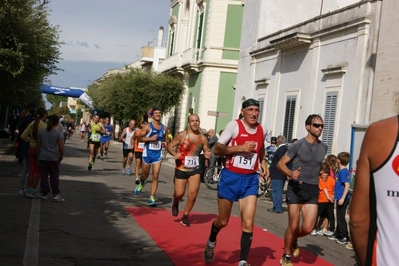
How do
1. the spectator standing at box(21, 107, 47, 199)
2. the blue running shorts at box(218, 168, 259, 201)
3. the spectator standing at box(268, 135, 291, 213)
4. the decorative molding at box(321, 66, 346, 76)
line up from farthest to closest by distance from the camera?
1. the decorative molding at box(321, 66, 346, 76)
2. the spectator standing at box(268, 135, 291, 213)
3. the spectator standing at box(21, 107, 47, 199)
4. the blue running shorts at box(218, 168, 259, 201)

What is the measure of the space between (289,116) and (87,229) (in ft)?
56.8

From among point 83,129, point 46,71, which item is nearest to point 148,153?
point 46,71

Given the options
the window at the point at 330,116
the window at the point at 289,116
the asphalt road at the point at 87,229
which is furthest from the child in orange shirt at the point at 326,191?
the window at the point at 289,116

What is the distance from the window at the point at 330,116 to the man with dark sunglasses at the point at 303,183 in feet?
44.3

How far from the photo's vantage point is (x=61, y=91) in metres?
71.1

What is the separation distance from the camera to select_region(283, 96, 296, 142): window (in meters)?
26.7

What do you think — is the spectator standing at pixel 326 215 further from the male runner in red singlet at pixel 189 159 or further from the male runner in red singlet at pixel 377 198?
the male runner in red singlet at pixel 377 198

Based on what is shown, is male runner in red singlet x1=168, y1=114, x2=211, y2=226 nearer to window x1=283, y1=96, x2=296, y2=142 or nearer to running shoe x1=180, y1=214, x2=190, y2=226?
running shoe x1=180, y1=214, x2=190, y2=226

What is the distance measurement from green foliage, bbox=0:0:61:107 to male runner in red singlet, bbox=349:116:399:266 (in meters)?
21.5

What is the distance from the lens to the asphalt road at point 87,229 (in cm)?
852

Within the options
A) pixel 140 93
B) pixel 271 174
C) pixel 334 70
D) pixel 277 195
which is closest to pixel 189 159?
pixel 277 195

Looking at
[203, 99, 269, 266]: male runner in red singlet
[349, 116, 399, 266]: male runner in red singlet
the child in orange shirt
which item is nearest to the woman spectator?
the child in orange shirt

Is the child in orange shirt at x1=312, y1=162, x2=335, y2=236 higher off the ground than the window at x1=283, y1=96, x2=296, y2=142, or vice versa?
the window at x1=283, y1=96, x2=296, y2=142

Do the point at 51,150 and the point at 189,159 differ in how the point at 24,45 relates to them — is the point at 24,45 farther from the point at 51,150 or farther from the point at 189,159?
the point at 189,159
